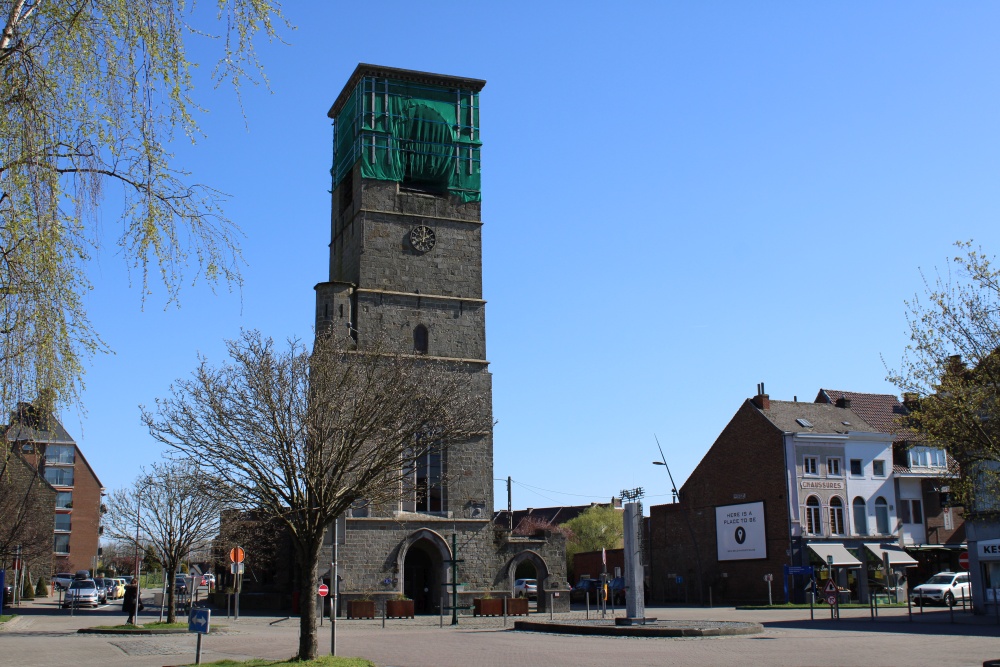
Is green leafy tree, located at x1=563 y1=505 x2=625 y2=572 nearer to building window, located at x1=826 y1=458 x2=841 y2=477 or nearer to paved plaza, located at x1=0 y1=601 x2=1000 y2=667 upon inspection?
building window, located at x1=826 y1=458 x2=841 y2=477

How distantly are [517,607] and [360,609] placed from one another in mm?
6168

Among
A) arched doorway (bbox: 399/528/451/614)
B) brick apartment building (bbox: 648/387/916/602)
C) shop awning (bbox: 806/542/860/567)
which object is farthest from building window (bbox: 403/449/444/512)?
shop awning (bbox: 806/542/860/567)

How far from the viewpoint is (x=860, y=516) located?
171ft

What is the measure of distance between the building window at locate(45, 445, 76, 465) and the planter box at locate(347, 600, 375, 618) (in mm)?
47950

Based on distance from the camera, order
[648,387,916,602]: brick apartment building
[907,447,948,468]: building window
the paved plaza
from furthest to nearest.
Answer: [907,447,948,468]: building window, [648,387,916,602]: brick apartment building, the paved plaza

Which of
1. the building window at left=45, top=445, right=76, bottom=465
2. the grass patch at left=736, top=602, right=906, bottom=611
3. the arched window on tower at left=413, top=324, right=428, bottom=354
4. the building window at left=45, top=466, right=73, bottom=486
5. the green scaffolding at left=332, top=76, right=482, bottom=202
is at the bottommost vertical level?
the grass patch at left=736, top=602, right=906, bottom=611

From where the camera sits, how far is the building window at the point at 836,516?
5103cm

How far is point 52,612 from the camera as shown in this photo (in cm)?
4562

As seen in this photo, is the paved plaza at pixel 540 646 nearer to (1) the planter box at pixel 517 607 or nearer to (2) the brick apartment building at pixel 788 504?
(1) the planter box at pixel 517 607

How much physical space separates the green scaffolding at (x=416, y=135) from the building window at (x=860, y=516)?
25667 mm

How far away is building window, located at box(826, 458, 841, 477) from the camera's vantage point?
170ft

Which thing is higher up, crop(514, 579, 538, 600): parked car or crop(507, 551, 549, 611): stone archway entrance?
crop(507, 551, 549, 611): stone archway entrance

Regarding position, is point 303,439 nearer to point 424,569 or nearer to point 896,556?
point 424,569

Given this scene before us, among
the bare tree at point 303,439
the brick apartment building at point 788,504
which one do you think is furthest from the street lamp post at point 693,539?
the bare tree at point 303,439
